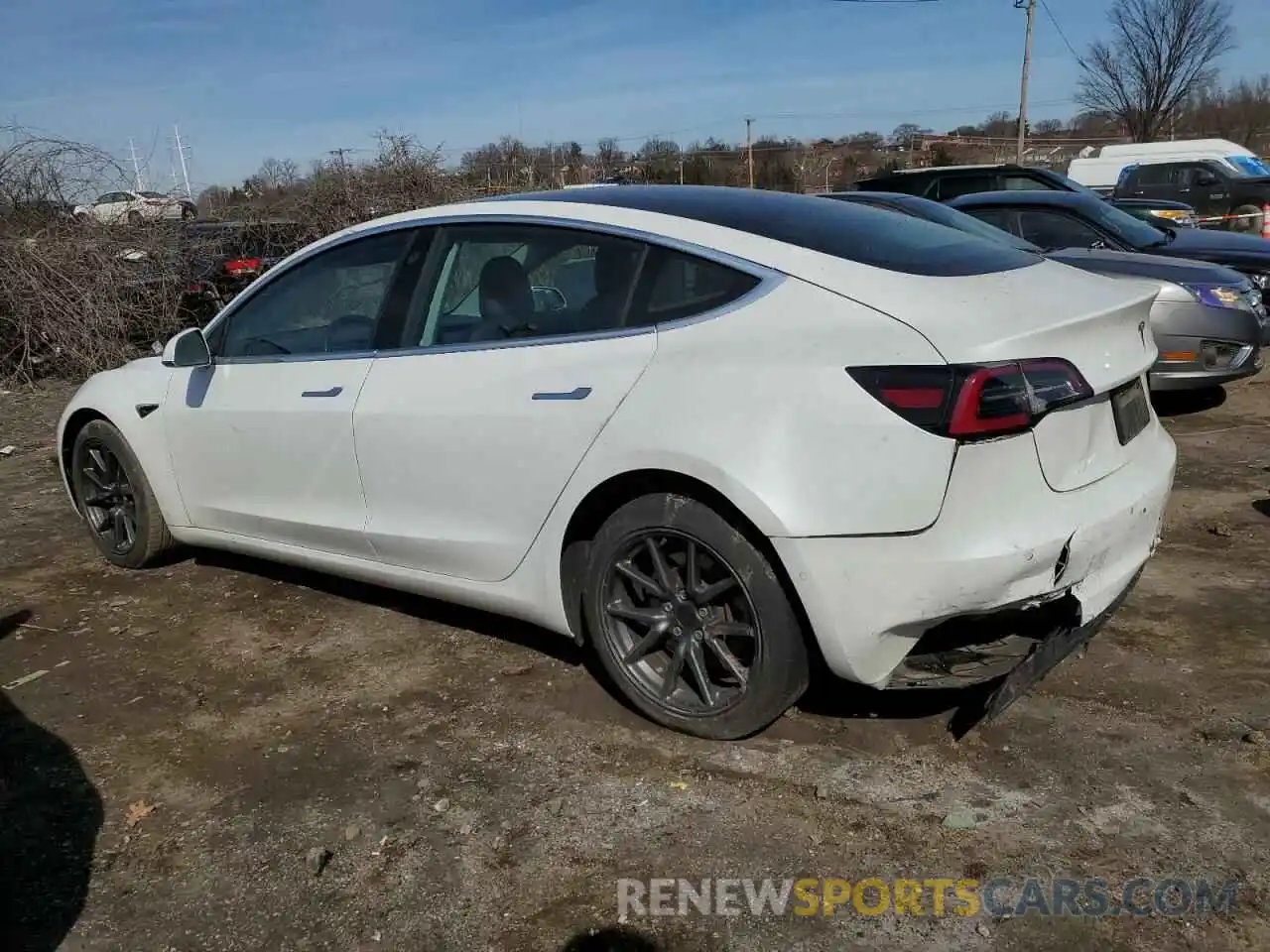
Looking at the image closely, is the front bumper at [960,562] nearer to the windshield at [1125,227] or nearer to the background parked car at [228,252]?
the windshield at [1125,227]

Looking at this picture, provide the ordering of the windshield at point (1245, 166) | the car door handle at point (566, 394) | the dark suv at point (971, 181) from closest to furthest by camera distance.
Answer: the car door handle at point (566, 394)
the dark suv at point (971, 181)
the windshield at point (1245, 166)

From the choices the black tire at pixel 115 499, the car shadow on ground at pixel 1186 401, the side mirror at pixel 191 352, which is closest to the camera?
the side mirror at pixel 191 352

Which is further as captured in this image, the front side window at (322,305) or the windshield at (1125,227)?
the windshield at (1125,227)

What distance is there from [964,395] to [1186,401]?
5.86 meters

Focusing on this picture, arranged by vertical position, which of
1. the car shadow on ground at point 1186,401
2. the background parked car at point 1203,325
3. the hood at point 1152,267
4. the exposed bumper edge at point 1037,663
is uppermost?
the hood at point 1152,267

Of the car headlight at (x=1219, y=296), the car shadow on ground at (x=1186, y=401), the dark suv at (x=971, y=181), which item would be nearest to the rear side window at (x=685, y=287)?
the car headlight at (x=1219, y=296)

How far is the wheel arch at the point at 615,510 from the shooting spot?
2.74 metres

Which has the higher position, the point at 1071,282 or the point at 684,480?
the point at 1071,282

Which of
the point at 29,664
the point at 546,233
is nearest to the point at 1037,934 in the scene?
the point at 546,233

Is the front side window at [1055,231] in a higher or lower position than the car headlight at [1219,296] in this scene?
higher

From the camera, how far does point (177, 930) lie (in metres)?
2.43

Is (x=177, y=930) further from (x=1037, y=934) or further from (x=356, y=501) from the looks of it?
(x=1037, y=934)

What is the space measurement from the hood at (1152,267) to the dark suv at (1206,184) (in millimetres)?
15807

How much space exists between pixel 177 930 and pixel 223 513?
220cm
